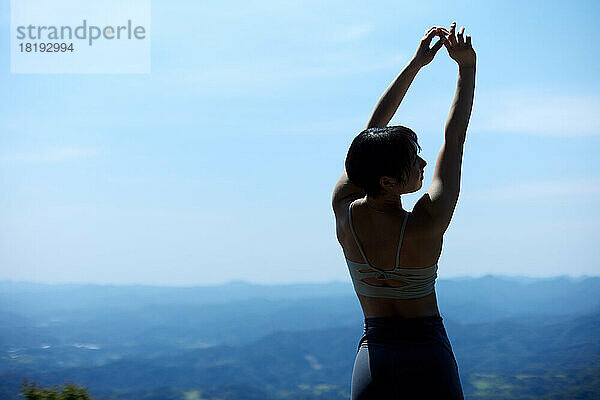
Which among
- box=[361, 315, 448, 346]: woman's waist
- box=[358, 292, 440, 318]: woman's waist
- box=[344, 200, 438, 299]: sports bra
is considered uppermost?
box=[344, 200, 438, 299]: sports bra

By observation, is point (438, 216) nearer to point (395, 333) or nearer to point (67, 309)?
point (395, 333)

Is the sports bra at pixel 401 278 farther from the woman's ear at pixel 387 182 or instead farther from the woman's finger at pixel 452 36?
the woman's finger at pixel 452 36

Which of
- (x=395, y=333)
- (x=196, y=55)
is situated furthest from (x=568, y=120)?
(x=395, y=333)

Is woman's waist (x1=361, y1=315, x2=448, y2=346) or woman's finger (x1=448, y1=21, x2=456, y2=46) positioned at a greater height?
woman's finger (x1=448, y1=21, x2=456, y2=46)

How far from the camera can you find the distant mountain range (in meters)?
19.4

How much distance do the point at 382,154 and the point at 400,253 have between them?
16cm

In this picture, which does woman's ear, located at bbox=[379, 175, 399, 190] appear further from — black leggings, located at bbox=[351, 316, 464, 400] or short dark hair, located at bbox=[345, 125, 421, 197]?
black leggings, located at bbox=[351, 316, 464, 400]

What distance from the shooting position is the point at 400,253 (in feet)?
3.45

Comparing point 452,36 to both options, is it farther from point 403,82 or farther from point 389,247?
point 389,247

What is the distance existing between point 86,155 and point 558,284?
16.6m

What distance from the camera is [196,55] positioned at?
50.0ft

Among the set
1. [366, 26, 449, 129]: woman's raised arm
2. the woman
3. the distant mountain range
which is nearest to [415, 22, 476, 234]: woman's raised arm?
the woman

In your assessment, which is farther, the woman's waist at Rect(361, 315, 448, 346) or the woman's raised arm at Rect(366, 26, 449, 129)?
the woman's raised arm at Rect(366, 26, 449, 129)

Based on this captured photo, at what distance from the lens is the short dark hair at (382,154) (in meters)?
1.02
